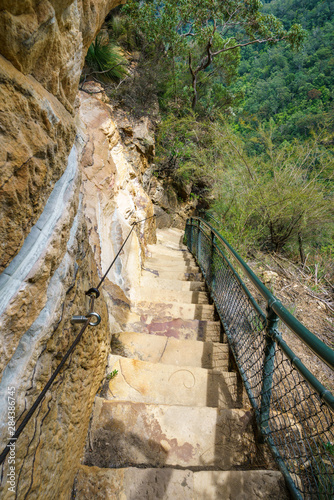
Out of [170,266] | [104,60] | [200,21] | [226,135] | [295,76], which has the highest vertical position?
[295,76]

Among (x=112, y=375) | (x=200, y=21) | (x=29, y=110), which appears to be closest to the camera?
(x=29, y=110)

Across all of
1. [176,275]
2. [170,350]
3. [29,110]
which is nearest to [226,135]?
[176,275]

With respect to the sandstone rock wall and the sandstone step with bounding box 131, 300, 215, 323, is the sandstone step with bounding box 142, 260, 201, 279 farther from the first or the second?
the sandstone rock wall

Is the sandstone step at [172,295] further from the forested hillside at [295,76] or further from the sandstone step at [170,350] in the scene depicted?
the forested hillside at [295,76]

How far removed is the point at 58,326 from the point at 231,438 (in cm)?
136

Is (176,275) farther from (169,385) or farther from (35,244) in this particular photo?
(35,244)

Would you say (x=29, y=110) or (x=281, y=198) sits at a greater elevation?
(x=29, y=110)

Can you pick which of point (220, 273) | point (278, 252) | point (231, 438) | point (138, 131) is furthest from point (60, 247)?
point (138, 131)

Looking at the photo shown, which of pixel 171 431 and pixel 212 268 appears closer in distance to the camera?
pixel 171 431

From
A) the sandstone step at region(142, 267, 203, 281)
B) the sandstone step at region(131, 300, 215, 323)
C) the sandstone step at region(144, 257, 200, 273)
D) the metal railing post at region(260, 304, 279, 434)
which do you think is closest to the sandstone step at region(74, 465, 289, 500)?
the metal railing post at region(260, 304, 279, 434)

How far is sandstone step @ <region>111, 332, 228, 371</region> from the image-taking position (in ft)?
7.49

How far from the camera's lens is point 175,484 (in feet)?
4.21

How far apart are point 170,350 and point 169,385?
43cm

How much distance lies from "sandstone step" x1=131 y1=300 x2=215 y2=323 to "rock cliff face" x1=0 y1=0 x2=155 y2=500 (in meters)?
1.19
